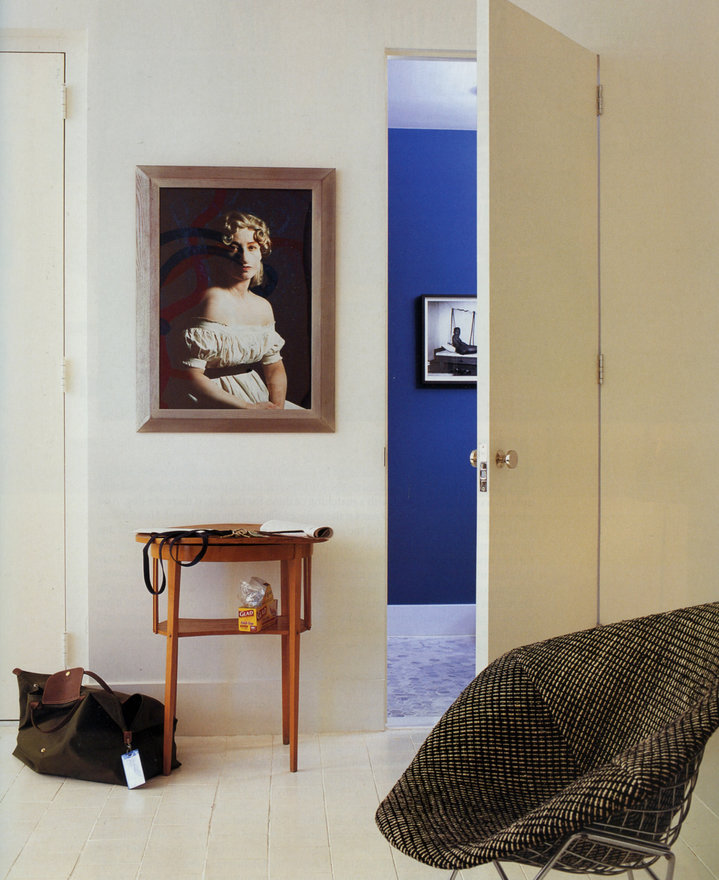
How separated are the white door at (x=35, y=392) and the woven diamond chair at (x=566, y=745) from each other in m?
1.91

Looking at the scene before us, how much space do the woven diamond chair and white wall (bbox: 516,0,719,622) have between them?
56 cm

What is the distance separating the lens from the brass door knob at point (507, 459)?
2.18 m

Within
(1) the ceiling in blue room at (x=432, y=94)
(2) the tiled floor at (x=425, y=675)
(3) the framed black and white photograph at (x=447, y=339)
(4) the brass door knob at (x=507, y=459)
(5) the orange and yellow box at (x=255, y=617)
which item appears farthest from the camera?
(3) the framed black and white photograph at (x=447, y=339)

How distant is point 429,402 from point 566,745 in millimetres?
3077

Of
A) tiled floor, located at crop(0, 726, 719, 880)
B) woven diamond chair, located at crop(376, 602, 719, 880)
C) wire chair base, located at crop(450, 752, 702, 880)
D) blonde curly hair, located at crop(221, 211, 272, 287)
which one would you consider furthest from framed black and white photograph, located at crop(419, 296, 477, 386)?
wire chair base, located at crop(450, 752, 702, 880)

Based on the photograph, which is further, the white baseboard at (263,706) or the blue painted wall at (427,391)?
the blue painted wall at (427,391)

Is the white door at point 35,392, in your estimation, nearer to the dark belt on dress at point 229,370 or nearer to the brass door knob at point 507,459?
the dark belt on dress at point 229,370

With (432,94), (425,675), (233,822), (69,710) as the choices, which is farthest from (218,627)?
(432,94)

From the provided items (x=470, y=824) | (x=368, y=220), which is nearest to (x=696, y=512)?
(x=470, y=824)

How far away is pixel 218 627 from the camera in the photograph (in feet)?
8.97

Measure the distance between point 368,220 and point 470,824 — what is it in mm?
2165

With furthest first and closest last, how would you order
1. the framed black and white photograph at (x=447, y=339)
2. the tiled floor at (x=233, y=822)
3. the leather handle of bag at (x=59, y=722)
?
the framed black and white photograph at (x=447, y=339), the leather handle of bag at (x=59, y=722), the tiled floor at (x=233, y=822)

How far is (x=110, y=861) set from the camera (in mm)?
2109

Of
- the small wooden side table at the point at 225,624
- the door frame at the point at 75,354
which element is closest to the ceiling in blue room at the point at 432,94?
the door frame at the point at 75,354
